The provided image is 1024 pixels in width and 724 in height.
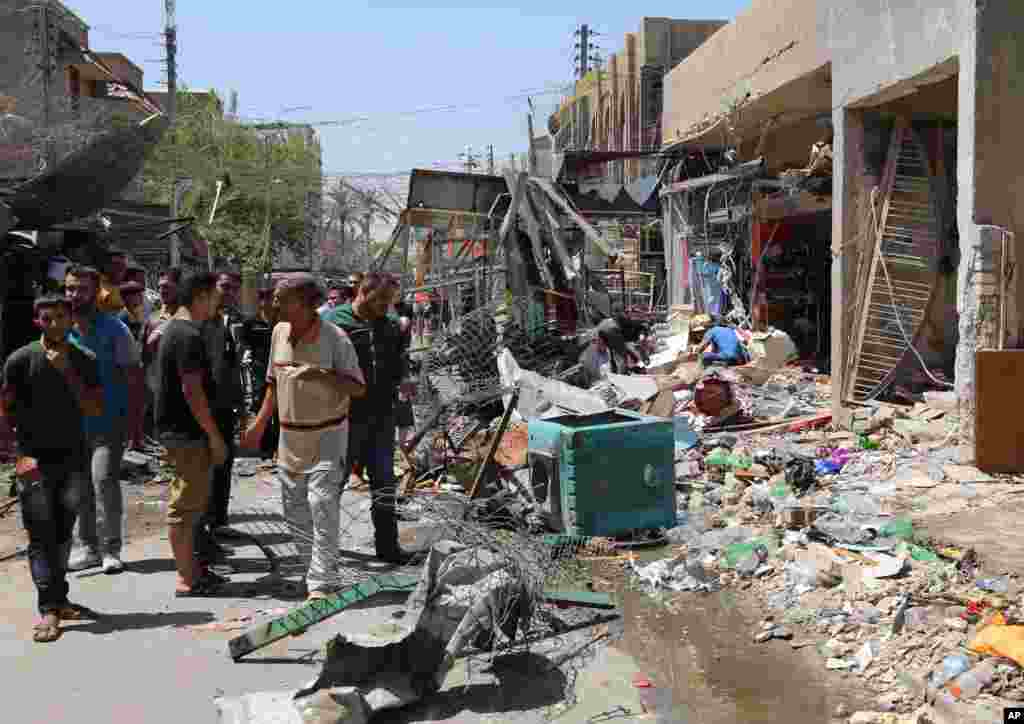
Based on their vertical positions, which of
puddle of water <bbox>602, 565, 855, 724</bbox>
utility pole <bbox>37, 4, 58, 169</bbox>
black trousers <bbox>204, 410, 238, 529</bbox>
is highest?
utility pole <bbox>37, 4, 58, 169</bbox>

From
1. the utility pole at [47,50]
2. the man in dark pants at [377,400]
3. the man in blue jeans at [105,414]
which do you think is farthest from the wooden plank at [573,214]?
the utility pole at [47,50]

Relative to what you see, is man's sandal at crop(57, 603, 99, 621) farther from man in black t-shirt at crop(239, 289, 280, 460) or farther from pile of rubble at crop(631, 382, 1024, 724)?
man in black t-shirt at crop(239, 289, 280, 460)

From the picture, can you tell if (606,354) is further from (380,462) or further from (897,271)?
(380,462)

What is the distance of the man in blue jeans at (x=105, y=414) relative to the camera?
5.96 metres

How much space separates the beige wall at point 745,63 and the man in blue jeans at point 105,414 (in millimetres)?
8840

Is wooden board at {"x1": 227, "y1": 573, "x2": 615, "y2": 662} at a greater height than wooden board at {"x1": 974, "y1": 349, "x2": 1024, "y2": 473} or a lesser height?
lesser

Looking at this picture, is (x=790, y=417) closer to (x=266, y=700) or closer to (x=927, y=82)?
(x=927, y=82)

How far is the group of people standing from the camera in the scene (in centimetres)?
494

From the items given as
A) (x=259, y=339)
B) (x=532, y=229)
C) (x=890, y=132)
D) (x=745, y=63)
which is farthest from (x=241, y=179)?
(x=890, y=132)

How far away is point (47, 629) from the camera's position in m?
4.78

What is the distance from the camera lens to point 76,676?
434 cm

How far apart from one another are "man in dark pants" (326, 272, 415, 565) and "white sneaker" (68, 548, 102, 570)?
1.75 m

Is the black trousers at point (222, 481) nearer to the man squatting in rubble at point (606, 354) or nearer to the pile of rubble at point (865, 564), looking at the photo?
the pile of rubble at point (865, 564)

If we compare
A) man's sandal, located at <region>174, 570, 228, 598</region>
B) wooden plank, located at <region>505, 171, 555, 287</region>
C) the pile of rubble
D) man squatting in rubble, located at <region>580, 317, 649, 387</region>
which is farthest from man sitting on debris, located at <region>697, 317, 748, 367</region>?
man's sandal, located at <region>174, 570, 228, 598</region>
